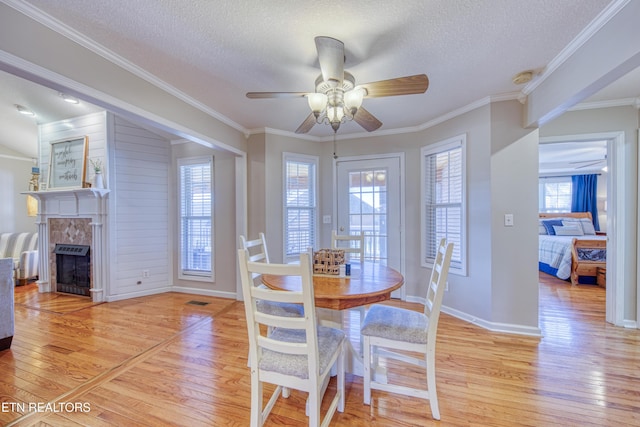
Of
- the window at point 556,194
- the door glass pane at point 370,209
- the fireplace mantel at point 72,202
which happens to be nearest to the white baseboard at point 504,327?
the door glass pane at point 370,209

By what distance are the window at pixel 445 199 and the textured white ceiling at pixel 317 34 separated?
83 centimetres

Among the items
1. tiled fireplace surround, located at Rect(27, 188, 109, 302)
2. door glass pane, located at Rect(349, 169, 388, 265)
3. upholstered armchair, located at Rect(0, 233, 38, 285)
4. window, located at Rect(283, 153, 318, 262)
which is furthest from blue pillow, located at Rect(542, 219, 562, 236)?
upholstered armchair, located at Rect(0, 233, 38, 285)

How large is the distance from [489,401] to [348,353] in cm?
94

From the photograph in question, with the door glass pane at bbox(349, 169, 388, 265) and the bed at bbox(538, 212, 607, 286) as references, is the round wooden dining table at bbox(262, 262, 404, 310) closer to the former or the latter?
the door glass pane at bbox(349, 169, 388, 265)

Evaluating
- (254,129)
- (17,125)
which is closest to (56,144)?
(17,125)

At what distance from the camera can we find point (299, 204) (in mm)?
4020

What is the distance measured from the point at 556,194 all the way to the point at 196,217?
9.11 m

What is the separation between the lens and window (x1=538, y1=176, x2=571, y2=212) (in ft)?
24.2

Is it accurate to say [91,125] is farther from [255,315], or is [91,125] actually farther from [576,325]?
[576,325]

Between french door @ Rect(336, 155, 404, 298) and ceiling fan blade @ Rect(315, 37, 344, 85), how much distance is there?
2228 millimetres

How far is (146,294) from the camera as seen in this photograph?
4.09 meters

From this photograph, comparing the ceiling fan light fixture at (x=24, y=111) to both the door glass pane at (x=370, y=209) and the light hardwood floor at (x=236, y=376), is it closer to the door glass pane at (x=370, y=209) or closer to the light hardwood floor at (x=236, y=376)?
the light hardwood floor at (x=236, y=376)

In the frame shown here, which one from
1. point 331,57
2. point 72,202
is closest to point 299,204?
point 331,57

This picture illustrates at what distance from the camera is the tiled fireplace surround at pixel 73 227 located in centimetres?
379
